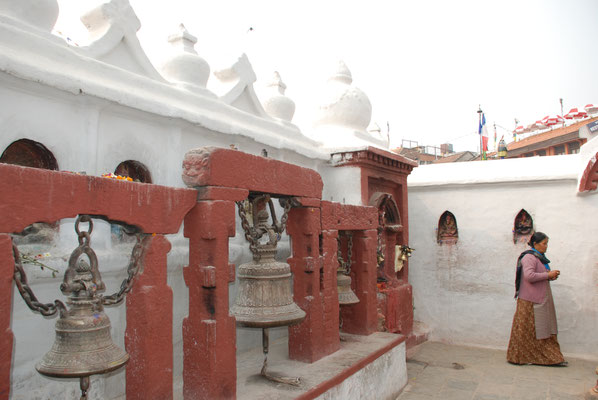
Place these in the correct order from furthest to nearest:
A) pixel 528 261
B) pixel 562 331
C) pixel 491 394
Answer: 1. pixel 562 331
2. pixel 528 261
3. pixel 491 394

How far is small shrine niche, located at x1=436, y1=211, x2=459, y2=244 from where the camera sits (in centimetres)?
805

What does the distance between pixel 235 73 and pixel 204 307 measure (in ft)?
10.3

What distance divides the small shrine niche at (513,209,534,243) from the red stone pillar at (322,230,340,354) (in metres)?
4.33

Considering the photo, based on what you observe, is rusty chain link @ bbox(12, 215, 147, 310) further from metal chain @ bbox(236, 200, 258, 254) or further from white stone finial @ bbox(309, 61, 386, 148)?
white stone finial @ bbox(309, 61, 386, 148)

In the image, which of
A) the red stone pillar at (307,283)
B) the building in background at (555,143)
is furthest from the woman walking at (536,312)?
the building in background at (555,143)

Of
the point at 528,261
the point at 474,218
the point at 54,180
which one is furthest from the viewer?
the point at 474,218

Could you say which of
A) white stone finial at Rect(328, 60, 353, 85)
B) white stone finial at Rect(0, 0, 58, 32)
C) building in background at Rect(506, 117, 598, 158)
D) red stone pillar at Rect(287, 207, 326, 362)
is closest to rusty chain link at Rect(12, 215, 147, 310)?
red stone pillar at Rect(287, 207, 326, 362)

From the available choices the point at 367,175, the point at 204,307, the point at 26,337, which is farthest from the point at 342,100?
the point at 26,337

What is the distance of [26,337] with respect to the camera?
10.2 ft

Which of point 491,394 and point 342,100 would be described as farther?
point 342,100

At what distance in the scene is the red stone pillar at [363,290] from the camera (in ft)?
17.1

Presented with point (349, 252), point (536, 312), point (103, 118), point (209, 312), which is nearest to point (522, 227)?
point (536, 312)

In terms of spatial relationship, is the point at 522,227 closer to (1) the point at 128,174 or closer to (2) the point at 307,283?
(2) the point at 307,283

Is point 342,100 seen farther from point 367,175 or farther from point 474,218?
point 474,218
